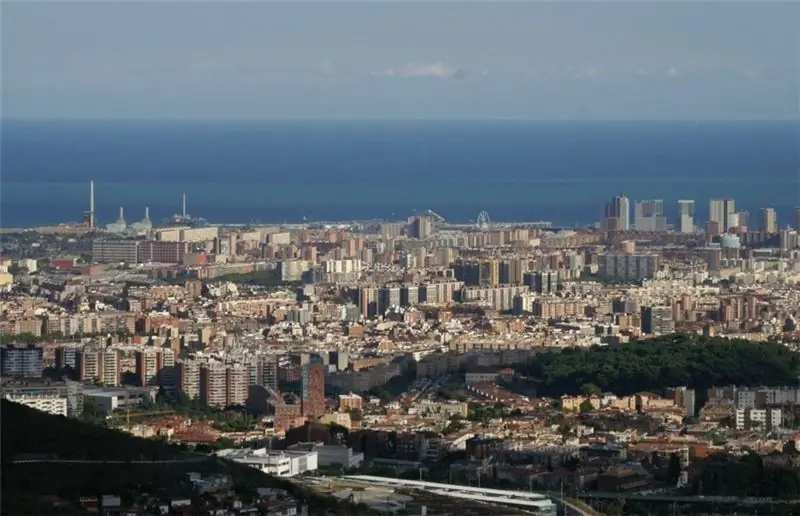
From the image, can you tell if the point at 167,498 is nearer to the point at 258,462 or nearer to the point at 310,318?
the point at 258,462

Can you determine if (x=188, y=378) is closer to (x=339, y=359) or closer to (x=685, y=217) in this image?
(x=339, y=359)

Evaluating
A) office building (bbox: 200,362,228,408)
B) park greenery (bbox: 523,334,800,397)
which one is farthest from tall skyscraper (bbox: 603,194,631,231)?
office building (bbox: 200,362,228,408)

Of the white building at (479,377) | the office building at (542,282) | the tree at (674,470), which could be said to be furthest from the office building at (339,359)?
the office building at (542,282)

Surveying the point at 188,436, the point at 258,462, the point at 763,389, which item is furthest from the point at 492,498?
the point at 763,389

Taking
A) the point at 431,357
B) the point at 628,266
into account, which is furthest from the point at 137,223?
the point at 431,357

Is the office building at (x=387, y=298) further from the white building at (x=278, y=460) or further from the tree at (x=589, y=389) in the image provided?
the white building at (x=278, y=460)
